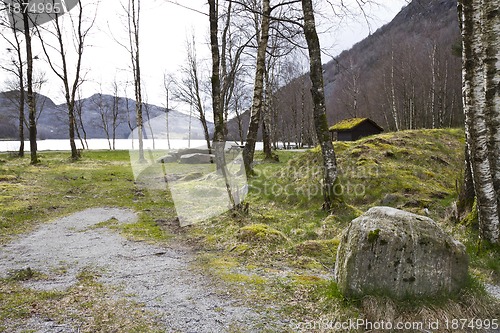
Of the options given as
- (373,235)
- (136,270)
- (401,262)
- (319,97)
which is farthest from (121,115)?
(401,262)

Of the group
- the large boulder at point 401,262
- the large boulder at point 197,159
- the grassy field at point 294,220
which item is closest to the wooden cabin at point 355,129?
the grassy field at point 294,220

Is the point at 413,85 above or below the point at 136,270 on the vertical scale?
above

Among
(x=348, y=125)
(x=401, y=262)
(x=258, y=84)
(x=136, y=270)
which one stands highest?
(x=258, y=84)

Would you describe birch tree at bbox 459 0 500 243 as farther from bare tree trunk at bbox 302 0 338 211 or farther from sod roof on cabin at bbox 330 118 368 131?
sod roof on cabin at bbox 330 118 368 131

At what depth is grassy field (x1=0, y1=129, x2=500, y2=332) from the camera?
390 centimetres

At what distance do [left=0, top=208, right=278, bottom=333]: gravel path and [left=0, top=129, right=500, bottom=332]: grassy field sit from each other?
0.30 m

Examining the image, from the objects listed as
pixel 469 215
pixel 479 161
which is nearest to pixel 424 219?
pixel 479 161

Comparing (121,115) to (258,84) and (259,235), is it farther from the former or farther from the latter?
(259,235)

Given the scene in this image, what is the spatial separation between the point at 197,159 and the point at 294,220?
53.0 ft

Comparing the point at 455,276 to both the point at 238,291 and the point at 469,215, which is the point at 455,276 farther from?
the point at 469,215

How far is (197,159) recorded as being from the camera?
76.7ft

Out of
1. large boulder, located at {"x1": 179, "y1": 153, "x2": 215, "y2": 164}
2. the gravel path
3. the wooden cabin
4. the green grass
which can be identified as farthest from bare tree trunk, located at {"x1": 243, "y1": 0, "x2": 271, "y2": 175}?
the wooden cabin

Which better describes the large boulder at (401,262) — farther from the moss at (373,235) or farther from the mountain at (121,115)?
the mountain at (121,115)

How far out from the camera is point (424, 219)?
4.09 meters
